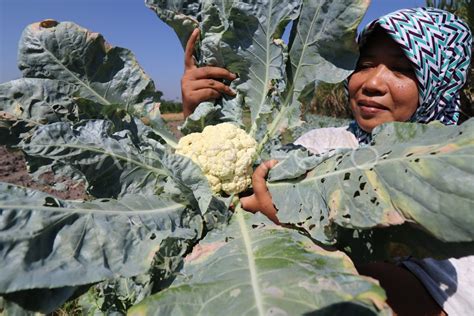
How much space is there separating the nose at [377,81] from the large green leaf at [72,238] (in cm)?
100

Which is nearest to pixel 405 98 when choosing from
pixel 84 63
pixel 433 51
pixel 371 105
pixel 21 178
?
pixel 371 105

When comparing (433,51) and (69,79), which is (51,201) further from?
(433,51)

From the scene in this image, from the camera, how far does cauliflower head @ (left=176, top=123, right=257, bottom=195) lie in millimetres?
1491

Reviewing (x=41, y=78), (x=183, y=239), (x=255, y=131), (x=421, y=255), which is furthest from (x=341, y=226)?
(x=41, y=78)

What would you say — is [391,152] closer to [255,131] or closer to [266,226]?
[266,226]

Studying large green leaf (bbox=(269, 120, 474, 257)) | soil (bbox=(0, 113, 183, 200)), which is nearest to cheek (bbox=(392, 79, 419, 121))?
large green leaf (bbox=(269, 120, 474, 257))

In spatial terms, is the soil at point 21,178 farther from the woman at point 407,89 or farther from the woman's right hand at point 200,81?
the woman at point 407,89

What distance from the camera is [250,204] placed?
4.79 ft

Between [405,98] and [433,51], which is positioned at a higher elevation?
[433,51]

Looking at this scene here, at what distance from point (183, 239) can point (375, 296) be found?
65cm

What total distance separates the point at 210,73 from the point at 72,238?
0.88m

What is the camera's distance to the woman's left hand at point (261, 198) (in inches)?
54.7

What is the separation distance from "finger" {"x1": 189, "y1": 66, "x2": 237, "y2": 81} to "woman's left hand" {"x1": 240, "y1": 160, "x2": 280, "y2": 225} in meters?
0.44

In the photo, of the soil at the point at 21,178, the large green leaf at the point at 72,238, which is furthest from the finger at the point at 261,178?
the soil at the point at 21,178
